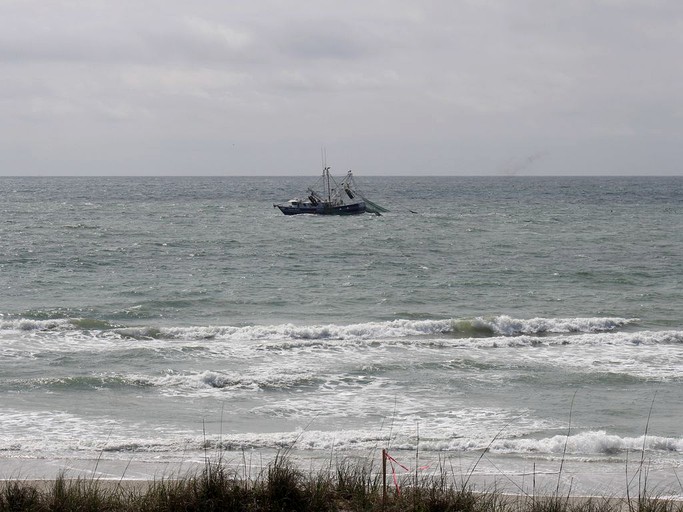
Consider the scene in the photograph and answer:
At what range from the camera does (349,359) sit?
67.3ft

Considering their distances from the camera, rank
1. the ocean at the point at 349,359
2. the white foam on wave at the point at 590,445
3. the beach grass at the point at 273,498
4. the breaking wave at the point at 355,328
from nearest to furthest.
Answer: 1. the beach grass at the point at 273,498
2. the ocean at the point at 349,359
3. the white foam on wave at the point at 590,445
4. the breaking wave at the point at 355,328

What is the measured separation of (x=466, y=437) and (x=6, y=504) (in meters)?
7.96

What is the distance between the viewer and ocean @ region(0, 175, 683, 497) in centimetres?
1305

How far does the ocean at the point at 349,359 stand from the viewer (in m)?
13.0

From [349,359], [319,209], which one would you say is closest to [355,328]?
[349,359]

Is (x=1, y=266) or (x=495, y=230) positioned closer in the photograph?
(x=1, y=266)

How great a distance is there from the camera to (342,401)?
1659cm

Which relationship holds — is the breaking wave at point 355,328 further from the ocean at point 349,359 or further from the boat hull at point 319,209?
the boat hull at point 319,209

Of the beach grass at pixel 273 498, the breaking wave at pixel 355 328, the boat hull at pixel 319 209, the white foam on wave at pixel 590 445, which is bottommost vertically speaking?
the white foam on wave at pixel 590 445

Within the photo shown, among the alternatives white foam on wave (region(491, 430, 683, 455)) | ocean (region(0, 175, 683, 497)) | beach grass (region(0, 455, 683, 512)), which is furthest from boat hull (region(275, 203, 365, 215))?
beach grass (region(0, 455, 683, 512))

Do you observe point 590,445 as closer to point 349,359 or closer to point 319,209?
point 349,359

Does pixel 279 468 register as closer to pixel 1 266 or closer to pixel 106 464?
pixel 106 464

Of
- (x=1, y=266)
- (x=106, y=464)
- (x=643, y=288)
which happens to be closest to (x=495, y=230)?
(x=643, y=288)

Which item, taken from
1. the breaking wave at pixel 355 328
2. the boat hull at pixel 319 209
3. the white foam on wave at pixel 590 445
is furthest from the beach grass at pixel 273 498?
the boat hull at pixel 319 209
